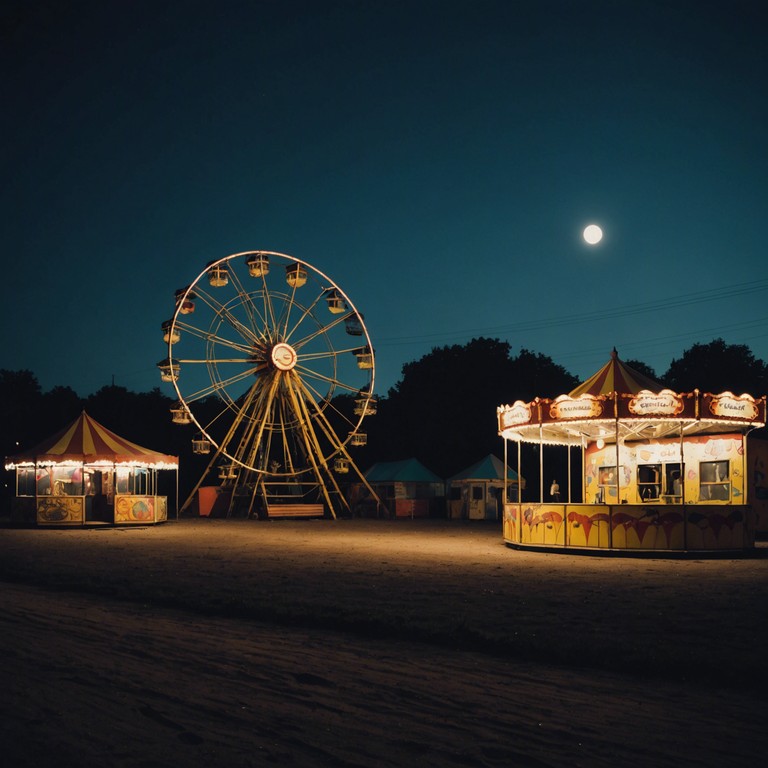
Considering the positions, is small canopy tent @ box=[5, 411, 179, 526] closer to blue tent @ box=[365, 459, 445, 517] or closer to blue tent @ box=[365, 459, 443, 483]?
blue tent @ box=[365, 459, 445, 517]

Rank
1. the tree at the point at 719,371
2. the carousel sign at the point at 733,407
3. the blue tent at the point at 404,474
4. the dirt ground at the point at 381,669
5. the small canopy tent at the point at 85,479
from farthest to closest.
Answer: the tree at the point at 719,371
the blue tent at the point at 404,474
the small canopy tent at the point at 85,479
the carousel sign at the point at 733,407
the dirt ground at the point at 381,669

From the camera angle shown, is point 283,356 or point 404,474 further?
point 404,474

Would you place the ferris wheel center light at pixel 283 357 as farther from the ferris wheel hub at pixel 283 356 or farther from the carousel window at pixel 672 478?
the carousel window at pixel 672 478

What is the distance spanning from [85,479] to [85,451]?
7.49 ft

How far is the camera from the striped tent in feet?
60.7

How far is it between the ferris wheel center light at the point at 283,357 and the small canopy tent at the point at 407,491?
8679 mm

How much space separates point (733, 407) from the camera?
17656mm

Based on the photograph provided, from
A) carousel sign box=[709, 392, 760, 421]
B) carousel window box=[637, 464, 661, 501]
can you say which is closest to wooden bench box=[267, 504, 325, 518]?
carousel window box=[637, 464, 661, 501]

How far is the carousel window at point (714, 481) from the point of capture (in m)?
20.5

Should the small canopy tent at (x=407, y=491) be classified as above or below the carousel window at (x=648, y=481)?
below

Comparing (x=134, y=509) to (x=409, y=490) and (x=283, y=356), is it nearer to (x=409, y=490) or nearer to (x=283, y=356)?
(x=283, y=356)

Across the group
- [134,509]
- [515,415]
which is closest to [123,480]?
[134,509]

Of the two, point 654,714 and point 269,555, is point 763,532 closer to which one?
point 269,555

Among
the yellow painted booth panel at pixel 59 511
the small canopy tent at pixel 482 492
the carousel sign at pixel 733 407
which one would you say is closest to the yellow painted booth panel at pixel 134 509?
the yellow painted booth panel at pixel 59 511
